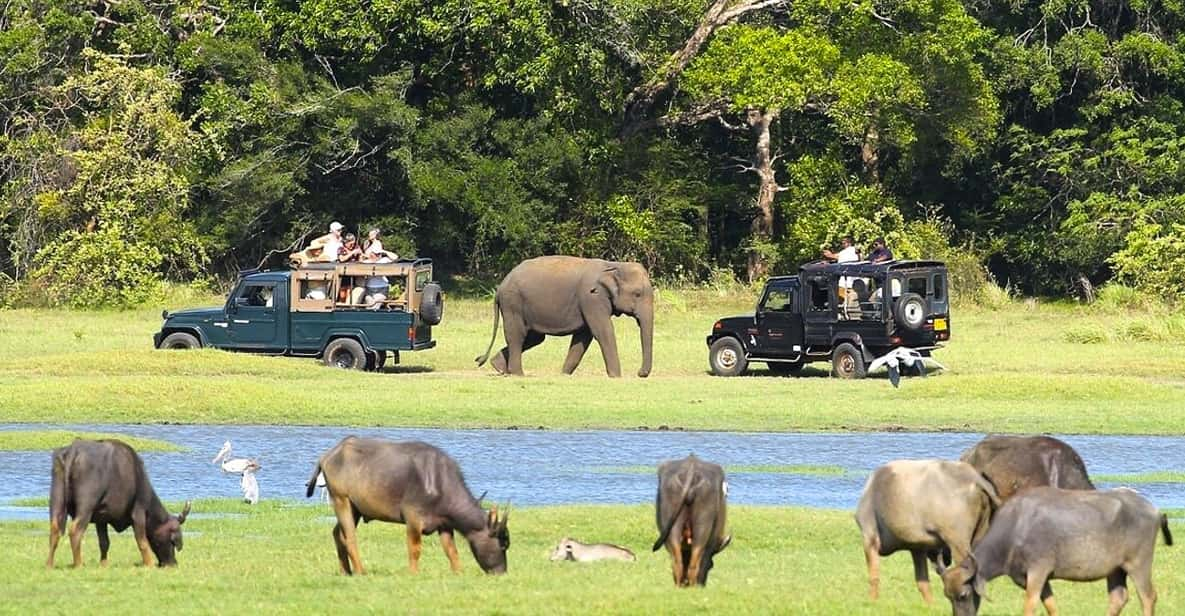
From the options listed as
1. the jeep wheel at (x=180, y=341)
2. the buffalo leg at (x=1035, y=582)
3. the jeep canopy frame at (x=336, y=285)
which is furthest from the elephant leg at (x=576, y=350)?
the buffalo leg at (x=1035, y=582)

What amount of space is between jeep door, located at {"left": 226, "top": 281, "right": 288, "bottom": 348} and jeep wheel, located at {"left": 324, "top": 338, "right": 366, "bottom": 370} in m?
0.79

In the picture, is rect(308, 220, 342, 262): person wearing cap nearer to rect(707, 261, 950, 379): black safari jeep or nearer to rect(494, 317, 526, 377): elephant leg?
rect(494, 317, 526, 377): elephant leg

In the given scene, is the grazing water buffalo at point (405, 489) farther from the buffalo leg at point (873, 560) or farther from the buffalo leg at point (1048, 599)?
the buffalo leg at point (1048, 599)

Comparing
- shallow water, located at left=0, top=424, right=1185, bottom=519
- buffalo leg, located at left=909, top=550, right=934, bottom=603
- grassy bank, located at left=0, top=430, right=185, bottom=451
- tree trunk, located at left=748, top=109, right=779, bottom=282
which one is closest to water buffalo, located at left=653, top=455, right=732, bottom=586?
buffalo leg, located at left=909, top=550, right=934, bottom=603

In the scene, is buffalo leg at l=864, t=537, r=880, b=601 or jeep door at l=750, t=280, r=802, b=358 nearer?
buffalo leg at l=864, t=537, r=880, b=601

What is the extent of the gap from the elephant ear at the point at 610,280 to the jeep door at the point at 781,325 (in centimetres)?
229

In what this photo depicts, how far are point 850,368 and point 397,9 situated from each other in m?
18.1

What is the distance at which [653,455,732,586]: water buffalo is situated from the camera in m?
12.4

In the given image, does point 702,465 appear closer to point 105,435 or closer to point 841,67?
point 105,435

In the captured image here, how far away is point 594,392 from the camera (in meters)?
30.1

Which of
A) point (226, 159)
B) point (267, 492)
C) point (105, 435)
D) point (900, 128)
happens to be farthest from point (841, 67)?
point (267, 492)

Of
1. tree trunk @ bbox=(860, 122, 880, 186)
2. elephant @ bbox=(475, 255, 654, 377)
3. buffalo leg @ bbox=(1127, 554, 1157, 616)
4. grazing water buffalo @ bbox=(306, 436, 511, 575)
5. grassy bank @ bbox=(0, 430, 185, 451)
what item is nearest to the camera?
buffalo leg @ bbox=(1127, 554, 1157, 616)

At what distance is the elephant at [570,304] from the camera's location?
111 feet

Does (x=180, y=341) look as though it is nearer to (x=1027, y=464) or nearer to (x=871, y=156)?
(x=871, y=156)
